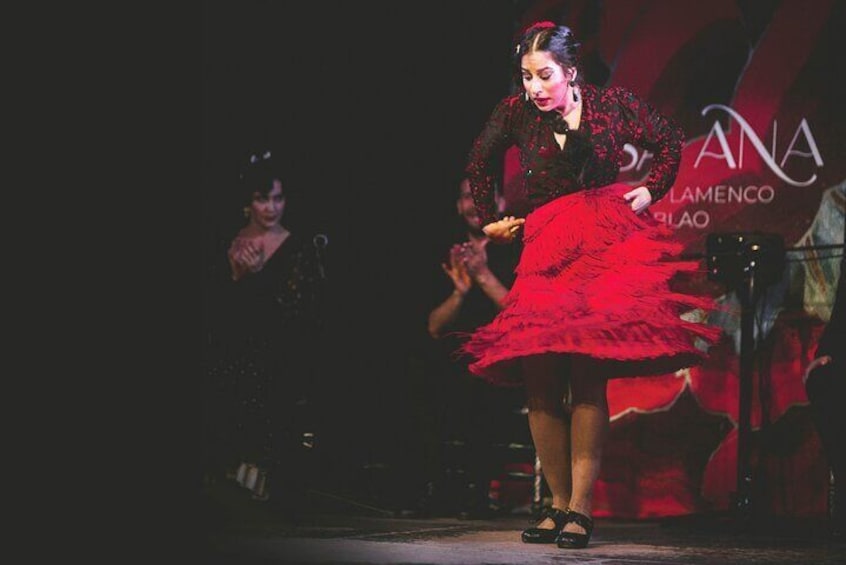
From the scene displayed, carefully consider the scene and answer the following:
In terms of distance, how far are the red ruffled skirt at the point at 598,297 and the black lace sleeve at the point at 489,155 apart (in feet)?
0.61

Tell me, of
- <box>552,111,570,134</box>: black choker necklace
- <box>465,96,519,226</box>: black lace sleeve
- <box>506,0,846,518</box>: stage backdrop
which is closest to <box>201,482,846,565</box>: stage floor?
<box>506,0,846,518</box>: stage backdrop

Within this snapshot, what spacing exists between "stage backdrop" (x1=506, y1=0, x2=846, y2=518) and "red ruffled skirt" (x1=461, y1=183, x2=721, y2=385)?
1.16 meters

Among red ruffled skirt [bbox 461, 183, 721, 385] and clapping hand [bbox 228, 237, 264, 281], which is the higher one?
clapping hand [bbox 228, 237, 264, 281]

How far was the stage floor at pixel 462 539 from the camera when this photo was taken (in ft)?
9.23

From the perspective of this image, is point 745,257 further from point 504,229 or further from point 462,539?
point 462,539

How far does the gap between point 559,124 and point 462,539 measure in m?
1.21

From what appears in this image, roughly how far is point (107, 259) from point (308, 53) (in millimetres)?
2915

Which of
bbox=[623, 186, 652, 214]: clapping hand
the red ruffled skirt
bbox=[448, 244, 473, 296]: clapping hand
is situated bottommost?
the red ruffled skirt

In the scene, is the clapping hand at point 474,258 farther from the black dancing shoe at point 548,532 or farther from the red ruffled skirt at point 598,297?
the black dancing shoe at point 548,532

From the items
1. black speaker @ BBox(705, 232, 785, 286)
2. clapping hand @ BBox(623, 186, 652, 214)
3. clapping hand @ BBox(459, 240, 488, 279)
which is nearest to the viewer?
clapping hand @ BBox(623, 186, 652, 214)

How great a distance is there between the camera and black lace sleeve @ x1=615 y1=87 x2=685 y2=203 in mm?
3461

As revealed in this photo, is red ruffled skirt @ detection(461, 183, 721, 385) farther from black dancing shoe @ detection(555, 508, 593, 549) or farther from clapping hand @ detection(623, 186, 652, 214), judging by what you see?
black dancing shoe @ detection(555, 508, 593, 549)

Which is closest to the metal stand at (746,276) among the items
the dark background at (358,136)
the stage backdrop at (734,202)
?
the stage backdrop at (734,202)

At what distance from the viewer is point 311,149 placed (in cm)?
583
